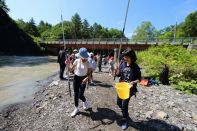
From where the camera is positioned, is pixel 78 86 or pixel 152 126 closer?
pixel 152 126

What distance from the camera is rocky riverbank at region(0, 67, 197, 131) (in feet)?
24.6

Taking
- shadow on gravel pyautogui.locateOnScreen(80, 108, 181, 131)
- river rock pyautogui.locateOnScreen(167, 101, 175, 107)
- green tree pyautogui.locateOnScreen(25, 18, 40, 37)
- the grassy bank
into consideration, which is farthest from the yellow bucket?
green tree pyautogui.locateOnScreen(25, 18, 40, 37)

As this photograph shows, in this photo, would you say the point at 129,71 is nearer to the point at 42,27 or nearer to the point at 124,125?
the point at 124,125

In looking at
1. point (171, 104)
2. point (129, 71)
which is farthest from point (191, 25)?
point (129, 71)

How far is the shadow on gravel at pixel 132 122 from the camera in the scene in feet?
24.3

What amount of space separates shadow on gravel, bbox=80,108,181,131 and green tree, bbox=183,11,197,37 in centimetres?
9395

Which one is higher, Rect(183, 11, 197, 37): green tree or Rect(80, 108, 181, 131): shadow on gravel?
Rect(183, 11, 197, 37): green tree

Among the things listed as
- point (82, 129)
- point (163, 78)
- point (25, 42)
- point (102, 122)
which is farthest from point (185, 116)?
point (25, 42)

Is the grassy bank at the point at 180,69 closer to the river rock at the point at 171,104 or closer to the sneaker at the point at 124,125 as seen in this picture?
the river rock at the point at 171,104

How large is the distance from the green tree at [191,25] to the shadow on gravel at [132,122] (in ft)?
308

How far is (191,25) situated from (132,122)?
9495cm

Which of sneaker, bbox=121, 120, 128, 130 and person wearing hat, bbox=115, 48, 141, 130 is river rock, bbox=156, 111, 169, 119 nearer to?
sneaker, bbox=121, 120, 128, 130

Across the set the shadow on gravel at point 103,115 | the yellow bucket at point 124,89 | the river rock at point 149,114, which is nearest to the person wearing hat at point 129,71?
the yellow bucket at point 124,89

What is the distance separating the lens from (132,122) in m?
7.69
